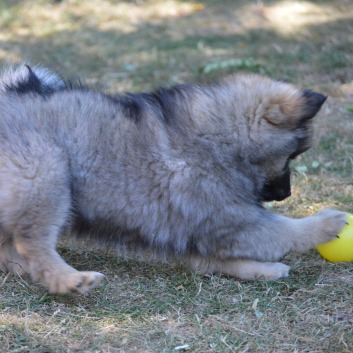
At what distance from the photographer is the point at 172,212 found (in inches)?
148

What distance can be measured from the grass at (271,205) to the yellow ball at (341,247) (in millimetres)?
64

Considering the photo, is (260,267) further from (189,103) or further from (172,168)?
(189,103)

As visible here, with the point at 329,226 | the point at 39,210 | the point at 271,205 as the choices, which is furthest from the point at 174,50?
the point at 39,210

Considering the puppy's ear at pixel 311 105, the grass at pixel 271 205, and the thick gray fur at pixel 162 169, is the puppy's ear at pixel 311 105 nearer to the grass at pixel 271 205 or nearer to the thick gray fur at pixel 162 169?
the thick gray fur at pixel 162 169

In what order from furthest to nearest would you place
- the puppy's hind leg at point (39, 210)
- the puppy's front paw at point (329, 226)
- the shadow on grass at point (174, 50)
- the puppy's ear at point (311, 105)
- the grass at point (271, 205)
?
the shadow on grass at point (174, 50)
the puppy's front paw at point (329, 226)
the puppy's ear at point (311, 105)
the puppy's hind leg at point (39, 210)
the grass at point (271, 205)

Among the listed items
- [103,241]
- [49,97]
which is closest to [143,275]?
[103,241]

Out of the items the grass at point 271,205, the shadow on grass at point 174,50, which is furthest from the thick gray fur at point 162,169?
the shadow on grass at point 174,50

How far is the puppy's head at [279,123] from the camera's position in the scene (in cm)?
381

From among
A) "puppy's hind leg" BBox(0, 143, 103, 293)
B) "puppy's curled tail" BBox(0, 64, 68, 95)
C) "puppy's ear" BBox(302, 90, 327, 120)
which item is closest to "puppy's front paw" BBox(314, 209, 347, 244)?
"puppy's ear" BBox(302, 90, 327, 120)

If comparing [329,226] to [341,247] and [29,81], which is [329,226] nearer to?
[341,247]

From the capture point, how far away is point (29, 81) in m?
3.88

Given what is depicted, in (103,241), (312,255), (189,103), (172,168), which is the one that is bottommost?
(312,255)

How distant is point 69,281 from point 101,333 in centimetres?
33

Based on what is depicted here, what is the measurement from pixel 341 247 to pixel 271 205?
0.92 meters
